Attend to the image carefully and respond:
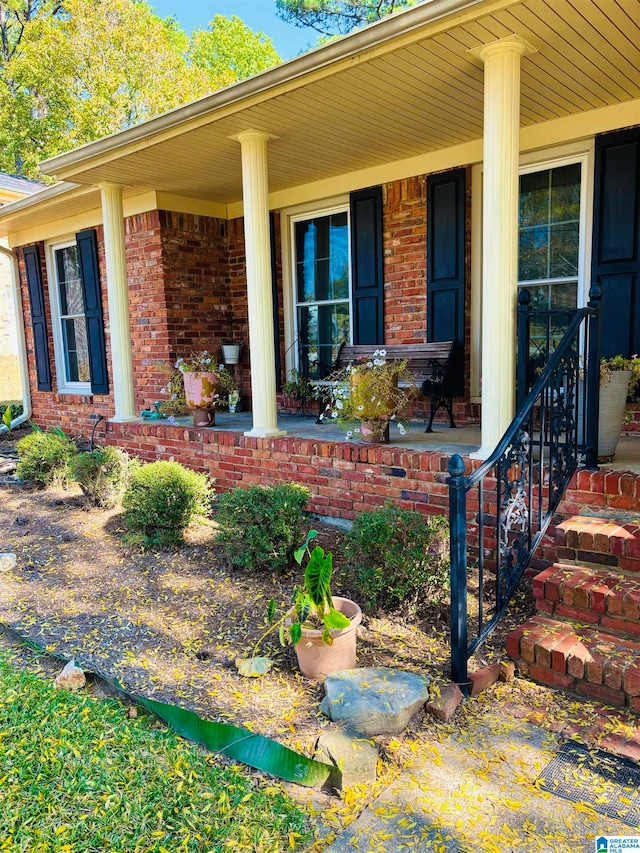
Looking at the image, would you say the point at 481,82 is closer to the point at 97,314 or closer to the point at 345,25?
the point at 97,314

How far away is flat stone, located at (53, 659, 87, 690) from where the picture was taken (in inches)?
106

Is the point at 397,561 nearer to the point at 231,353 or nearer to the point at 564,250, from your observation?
the point at 564,250

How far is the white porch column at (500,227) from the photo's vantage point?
341 cm

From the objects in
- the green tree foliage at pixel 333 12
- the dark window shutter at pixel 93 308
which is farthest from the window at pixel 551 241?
the green tree foliage at pixel 333 12

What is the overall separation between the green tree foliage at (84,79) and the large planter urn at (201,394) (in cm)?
1385

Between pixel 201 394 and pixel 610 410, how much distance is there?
137 inches

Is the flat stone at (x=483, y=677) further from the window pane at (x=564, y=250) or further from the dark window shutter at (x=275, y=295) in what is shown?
the dark window shutter at (x=275, y=295)

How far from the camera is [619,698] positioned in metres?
2.41

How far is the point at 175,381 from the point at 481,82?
3729mm

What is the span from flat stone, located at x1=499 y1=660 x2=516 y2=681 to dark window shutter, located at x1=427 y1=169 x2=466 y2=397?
2.94 m

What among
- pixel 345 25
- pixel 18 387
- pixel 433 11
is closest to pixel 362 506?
pixel 433 11

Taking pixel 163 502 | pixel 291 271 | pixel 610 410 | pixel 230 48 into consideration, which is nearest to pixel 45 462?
pixel 163 502

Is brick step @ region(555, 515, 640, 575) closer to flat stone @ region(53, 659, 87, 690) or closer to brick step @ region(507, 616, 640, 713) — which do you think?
brick step @ region(507, 616, 640, 713)

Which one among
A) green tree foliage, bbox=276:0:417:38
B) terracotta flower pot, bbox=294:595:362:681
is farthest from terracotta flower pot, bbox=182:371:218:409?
green tree foliage, bbox=276:0:417:38
